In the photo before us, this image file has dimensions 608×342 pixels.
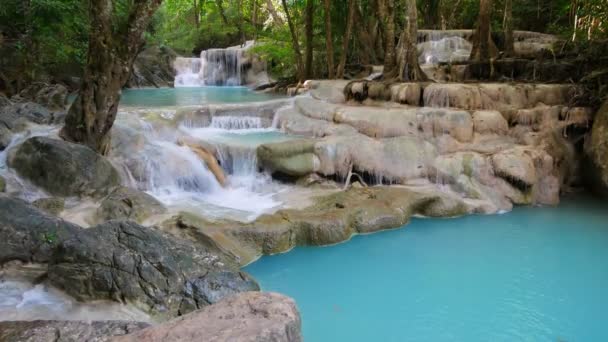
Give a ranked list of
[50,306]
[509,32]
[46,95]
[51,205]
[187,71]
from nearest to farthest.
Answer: [50,306] < [51,205] < [46,95] < [509,32] < [187,71]

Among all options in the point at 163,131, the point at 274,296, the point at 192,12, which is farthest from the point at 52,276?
the point at 192,12

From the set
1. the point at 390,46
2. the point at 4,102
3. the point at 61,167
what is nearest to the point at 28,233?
the point at 61,167

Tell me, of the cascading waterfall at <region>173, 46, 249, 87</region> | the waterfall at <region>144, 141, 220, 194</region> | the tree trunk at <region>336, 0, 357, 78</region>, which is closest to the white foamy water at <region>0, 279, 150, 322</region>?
the waterfall at <region>144, 141, 220, 194</region>

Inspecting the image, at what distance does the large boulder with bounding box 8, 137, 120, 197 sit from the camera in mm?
6129

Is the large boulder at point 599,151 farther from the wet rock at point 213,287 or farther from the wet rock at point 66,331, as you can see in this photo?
the wet rock at point 66,331

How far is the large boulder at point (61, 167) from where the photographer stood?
20.1ft

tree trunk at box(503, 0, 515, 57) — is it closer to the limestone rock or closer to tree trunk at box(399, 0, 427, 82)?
tree trunk at box(399, 0, 427, 82)

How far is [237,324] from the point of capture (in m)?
1.85

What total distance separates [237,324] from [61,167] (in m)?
5.17

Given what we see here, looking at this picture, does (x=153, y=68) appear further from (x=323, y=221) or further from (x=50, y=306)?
(x=50, y=306)

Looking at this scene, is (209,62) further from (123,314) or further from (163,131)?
(123,314)

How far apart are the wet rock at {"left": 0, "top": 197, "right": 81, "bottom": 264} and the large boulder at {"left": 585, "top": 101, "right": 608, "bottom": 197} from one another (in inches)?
292

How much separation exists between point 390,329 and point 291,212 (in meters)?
2.34

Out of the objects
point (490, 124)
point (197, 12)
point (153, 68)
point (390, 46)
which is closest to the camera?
point (490, 124)
